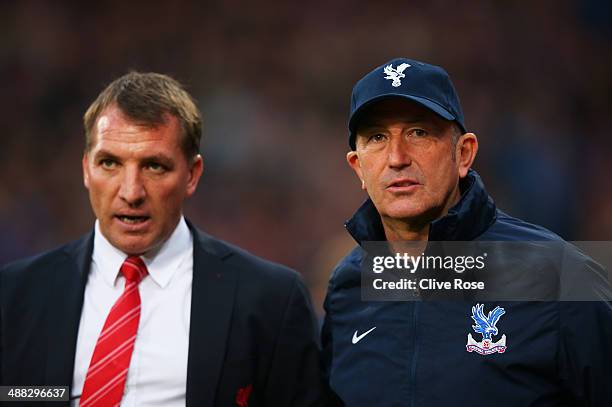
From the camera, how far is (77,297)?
2.82 m

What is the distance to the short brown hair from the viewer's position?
9.54ft

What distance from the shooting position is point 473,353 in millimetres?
2439

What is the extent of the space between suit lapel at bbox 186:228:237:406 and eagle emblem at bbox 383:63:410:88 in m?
0.83

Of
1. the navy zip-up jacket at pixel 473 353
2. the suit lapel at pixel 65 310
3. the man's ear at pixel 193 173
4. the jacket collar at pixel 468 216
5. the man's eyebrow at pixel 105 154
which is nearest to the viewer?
the navy zip-up jacket at pixel 473 353

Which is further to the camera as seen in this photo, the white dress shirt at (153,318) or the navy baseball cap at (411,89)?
the white dress shirt at (153,318)

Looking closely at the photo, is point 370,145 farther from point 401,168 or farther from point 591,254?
point 591,254

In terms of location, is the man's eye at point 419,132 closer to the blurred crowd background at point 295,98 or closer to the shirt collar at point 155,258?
the shirt collar at point 155,258

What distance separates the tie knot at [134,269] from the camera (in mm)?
2869

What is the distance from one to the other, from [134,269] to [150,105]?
54 cm

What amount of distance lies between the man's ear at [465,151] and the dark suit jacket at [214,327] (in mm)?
710

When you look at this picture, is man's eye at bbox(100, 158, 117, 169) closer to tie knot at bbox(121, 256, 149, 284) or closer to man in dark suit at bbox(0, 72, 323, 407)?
man in dark suit at bbox(0, 72, 323, 407)

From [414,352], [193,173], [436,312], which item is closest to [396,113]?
[436,312]

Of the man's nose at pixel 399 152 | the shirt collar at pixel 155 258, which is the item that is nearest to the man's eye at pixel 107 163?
the shirt collar at pixel 155 258

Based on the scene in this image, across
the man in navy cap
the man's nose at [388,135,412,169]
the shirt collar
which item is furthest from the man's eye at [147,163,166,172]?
the man's nose at [388,135,412,169]
